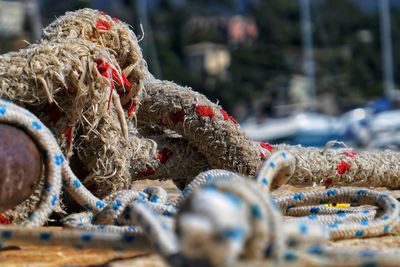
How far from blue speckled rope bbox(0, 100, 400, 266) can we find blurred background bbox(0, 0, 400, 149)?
115 ft

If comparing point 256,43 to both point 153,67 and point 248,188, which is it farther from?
point 248,188

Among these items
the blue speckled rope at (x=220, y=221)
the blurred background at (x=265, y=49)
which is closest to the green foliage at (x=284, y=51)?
the blurred background at (x=265, y=49)

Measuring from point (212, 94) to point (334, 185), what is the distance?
51844 millimetres

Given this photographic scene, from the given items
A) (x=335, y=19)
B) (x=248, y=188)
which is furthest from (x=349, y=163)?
(x=335, y=19)

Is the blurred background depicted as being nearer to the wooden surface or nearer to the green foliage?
the green foliage

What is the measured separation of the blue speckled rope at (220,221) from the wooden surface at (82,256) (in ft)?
0.17

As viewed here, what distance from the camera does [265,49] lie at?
2527 inches

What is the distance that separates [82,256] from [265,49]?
206ft

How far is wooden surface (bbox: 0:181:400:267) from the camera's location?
1839mm

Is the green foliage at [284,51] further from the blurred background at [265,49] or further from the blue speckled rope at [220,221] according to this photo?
the blue speckled rope at [220,221]

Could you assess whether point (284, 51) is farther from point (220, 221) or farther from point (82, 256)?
point (220, 221)

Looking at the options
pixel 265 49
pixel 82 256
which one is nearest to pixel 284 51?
pixel 265 49

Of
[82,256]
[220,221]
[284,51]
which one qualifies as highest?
[220,221]

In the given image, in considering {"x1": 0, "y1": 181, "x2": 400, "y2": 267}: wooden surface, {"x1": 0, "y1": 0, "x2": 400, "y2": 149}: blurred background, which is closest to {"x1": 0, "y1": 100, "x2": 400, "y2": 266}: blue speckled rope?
{"x1": 0, "y1": 181, "x2": 400, "y2": 267}: wooden surface
